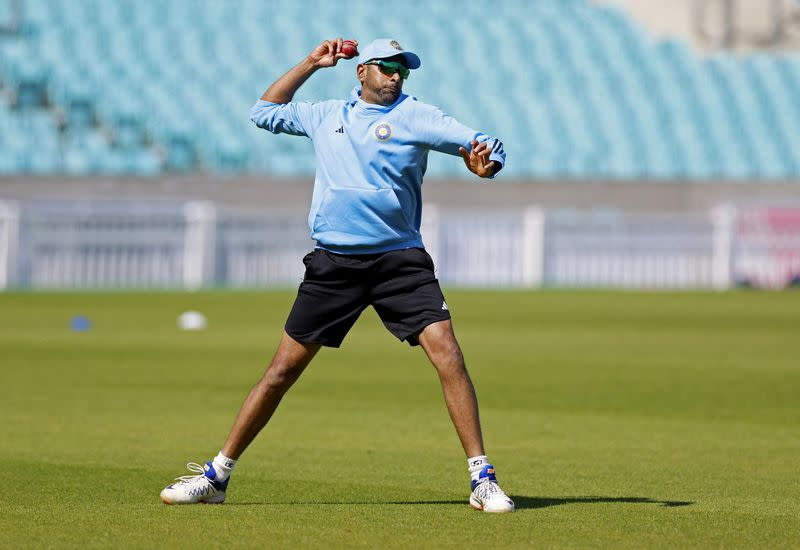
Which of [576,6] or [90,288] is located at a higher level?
[576,6]

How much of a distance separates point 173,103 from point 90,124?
1917 millimetres

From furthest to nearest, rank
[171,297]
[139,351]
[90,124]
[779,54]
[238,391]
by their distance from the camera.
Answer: [779,54] → [90,124] → [171,297] → [139,351] → [238,391]

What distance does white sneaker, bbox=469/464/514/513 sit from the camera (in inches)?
275

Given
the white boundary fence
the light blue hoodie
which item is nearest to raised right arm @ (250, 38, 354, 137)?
the light blue hoodie

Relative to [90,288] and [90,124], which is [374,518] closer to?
[90,288]

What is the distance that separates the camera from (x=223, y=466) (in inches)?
287

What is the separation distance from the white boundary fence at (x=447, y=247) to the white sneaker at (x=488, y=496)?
69.5 feet

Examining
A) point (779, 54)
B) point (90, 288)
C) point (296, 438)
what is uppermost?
point (779, 54)

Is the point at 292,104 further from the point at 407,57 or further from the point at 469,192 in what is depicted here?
the point at 469,192

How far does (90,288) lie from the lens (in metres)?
28.1

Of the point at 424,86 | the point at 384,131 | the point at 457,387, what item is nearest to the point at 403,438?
the point at 457,387

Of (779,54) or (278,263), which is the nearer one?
(278,263)

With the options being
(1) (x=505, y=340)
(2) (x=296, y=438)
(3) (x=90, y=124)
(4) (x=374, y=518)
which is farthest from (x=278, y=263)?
(4) (x=374, y=518)

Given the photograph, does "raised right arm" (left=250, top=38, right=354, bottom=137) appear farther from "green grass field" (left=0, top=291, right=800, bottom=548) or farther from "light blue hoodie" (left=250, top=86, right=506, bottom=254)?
"green grass field" (left=0, top=291, right=800, bottom=548)
